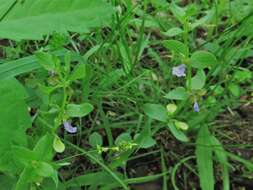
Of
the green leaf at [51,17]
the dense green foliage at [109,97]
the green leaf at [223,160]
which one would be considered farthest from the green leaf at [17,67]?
the green leaf at [223,160]

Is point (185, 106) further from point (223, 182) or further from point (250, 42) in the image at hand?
point (250, 42)

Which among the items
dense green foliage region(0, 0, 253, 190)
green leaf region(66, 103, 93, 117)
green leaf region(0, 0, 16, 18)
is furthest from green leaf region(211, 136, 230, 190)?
green leaf region(0, 0, 16, 18)

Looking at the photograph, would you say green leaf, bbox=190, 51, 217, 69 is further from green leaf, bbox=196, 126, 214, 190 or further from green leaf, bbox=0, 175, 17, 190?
green leaf, bbox=0, 175, 17, 190

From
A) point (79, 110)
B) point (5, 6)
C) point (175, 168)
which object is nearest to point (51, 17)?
point (5, 6)

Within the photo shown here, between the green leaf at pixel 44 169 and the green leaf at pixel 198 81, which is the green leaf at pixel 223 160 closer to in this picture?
the green leaf at pixel 198 81

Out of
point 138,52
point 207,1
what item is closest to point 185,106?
point 138,52
